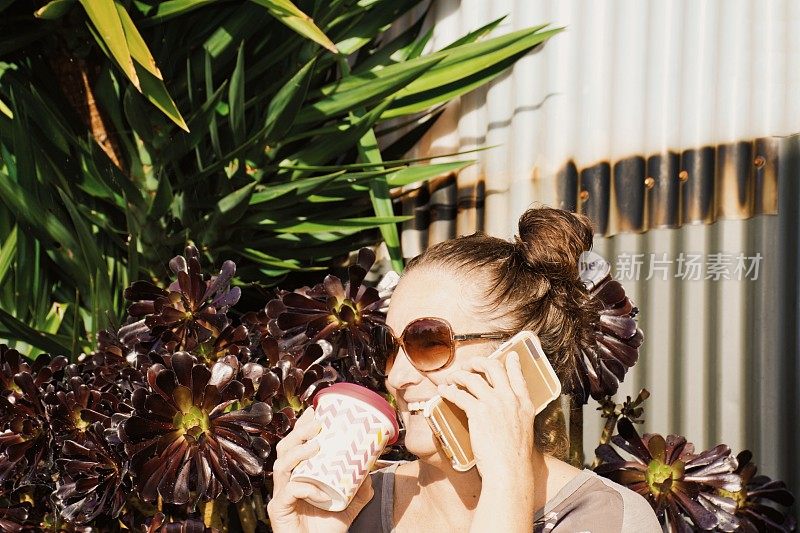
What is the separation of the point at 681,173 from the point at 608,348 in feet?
3.62

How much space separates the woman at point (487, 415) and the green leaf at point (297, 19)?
0.98m

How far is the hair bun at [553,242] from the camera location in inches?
66.4

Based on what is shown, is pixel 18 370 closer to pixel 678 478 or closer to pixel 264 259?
pixel 264 259

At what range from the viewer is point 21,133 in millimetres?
2723

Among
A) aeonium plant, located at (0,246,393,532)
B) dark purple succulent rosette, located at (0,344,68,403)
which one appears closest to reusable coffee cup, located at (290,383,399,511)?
aeonium plant, located at (0,246,393,532)

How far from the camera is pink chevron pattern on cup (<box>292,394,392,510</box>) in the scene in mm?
1430

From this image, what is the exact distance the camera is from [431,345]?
60.7 inches

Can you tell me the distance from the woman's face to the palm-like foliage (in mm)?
1148

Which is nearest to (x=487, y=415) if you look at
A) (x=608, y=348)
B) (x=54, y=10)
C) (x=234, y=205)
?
A: (x=608, y=348)

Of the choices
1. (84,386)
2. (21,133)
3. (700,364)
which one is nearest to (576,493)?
(84,386)

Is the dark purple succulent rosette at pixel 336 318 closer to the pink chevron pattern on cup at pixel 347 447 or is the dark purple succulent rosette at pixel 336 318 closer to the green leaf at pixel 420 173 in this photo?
the pink chevron pattern on cup at pixel 347 447

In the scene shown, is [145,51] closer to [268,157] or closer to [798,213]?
[268,157]

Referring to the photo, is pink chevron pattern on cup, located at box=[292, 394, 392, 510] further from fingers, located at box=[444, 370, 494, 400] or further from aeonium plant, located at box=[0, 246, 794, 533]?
aeonium plant, located at box=[0, 246, 794, 533]

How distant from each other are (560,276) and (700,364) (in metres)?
1.52
